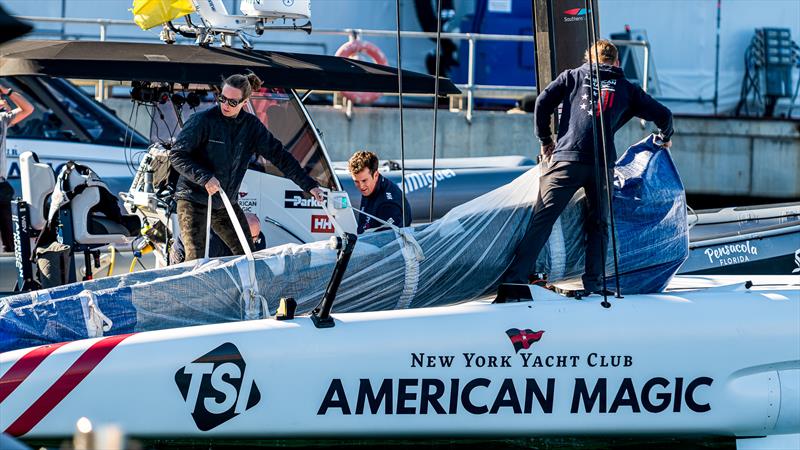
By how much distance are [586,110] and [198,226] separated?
6.98 ft

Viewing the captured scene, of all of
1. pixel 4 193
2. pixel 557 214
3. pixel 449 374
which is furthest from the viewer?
pixel 4 193

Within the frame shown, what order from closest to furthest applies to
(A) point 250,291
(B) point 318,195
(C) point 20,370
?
(C) point 20,370, (A) point 250,291, (B) point 318,195

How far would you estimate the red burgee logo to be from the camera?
18.3 ft

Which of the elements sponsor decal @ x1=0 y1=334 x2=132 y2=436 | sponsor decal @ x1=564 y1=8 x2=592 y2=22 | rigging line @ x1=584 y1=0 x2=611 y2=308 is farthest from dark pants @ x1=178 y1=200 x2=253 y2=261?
sponsor decal @ x1=564 y1=8 x2=592 y2=22

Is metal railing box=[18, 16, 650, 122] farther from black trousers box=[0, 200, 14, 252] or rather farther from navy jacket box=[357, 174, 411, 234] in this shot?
navy jacket box=[357, 174, 411, 234]

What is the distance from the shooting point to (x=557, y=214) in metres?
6.18

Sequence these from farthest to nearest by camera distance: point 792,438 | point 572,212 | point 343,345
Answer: point 572,212 < point 792,438 < point 343,345

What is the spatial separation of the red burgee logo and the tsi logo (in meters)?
1.21

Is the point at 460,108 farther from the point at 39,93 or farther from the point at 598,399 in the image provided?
the point at 598,399

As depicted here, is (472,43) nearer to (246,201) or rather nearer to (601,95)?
(246,201)

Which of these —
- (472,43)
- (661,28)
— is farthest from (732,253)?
(661,28)

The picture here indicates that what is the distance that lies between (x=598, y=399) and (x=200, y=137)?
2417 millimetres

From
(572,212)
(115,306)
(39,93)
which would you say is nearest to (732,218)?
(572,212)

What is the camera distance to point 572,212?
6410 mm
